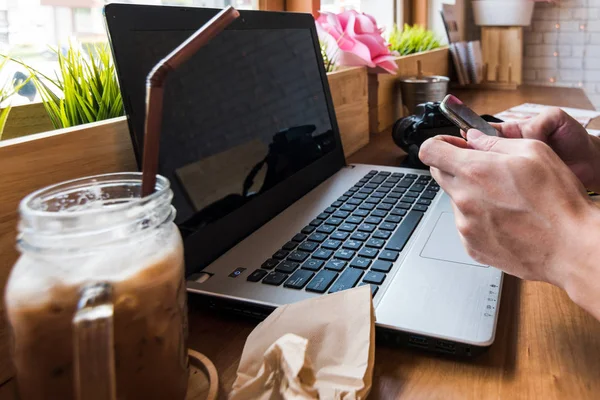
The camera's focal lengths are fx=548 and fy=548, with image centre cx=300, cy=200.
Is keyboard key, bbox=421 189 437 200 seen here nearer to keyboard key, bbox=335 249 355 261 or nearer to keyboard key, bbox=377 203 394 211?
keyboard key, bbox=377 203 394 211

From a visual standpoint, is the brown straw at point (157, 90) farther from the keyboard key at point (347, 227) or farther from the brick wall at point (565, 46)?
the brick wall at point (565, 46)

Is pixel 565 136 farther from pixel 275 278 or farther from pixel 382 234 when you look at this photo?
pixel 275 278

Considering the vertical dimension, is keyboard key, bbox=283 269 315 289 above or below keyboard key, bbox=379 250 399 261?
above

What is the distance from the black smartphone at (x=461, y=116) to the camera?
60cm

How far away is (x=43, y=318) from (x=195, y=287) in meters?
0.24

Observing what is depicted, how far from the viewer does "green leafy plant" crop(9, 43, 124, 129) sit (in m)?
0.62

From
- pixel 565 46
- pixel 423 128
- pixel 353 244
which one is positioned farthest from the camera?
pixel 565 46

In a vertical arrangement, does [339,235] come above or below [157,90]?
below

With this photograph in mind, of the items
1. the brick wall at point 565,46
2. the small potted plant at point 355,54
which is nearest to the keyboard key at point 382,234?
the small potted plant at point 355,54

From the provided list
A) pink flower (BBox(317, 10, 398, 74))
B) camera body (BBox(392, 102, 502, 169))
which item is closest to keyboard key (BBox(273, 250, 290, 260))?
camera body (BBox(392, 102, 502, 169))

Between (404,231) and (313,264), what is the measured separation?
6.2 inches

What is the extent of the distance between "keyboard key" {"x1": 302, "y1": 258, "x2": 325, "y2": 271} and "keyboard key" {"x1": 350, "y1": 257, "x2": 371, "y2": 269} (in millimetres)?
33

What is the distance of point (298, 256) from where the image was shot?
1.98 feet

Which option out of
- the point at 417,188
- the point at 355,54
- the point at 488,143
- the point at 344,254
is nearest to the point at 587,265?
the point at 488,143
